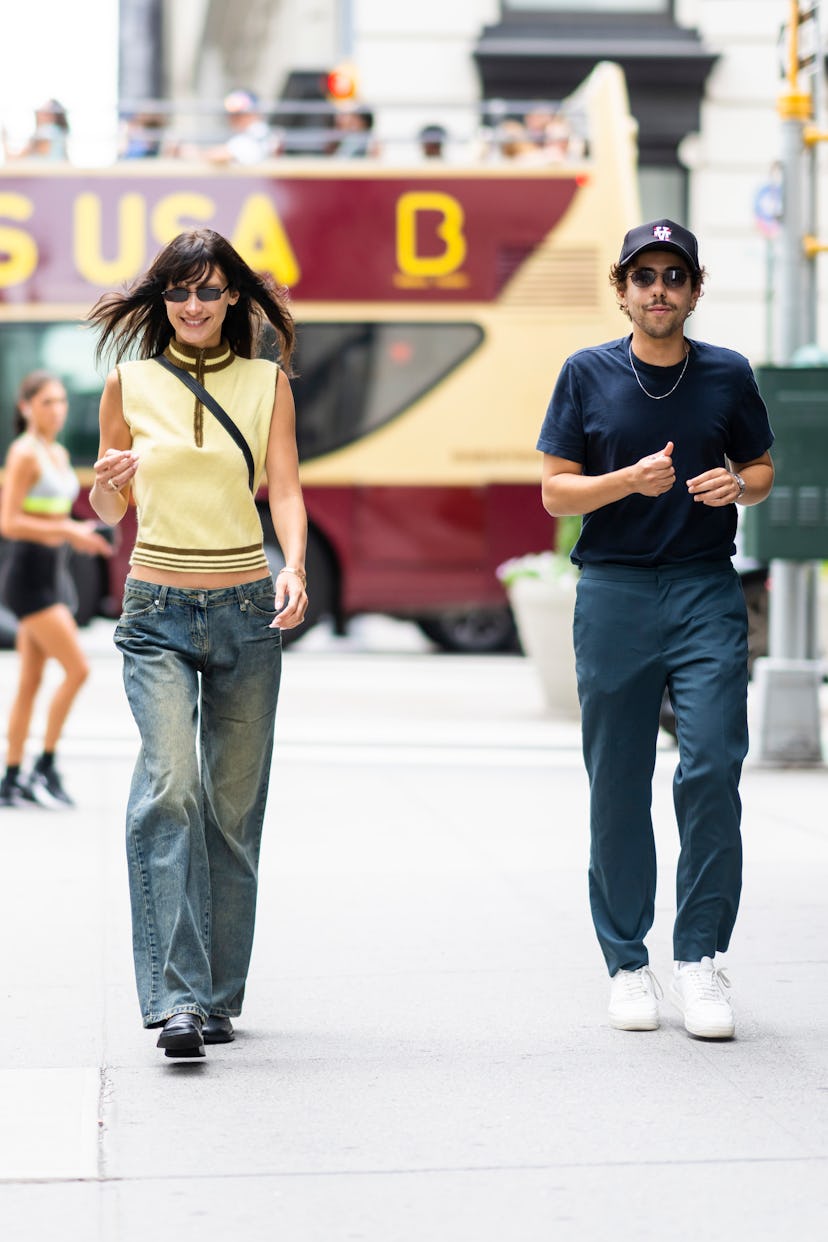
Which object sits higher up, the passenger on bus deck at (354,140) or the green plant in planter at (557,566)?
the passenger on bus deck at (354,140)

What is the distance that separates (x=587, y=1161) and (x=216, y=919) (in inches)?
A: 47.4

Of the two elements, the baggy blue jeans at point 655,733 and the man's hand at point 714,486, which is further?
the baggy blue jeans at point 655,733

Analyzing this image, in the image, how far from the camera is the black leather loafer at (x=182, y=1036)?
4.49 meters

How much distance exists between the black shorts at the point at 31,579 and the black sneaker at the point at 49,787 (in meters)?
0.66

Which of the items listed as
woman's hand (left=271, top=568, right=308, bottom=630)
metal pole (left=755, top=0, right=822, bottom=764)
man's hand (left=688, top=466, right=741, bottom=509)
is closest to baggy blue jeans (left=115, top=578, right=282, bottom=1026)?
woman's hand (left=271, top=568, right=308, bottom=630)

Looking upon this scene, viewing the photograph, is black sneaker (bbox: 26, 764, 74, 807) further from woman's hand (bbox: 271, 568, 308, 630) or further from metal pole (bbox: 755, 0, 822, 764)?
woman's hand (bbox: 271, 568, 308, 630)

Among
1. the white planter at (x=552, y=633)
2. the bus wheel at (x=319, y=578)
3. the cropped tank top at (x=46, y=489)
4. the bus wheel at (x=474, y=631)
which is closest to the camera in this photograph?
the cropped tank top at (x=46, y=489)

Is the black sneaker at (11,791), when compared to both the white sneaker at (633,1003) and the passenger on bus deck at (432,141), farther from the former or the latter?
the passenger on bus deck at (432,141)

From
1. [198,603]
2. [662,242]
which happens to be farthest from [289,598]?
[662,242]

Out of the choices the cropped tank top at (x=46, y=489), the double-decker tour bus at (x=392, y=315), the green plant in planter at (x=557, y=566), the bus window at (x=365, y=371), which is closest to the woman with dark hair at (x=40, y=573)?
the cropped tank top at (x=46, y=489)

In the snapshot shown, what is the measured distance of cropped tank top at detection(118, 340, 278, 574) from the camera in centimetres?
466

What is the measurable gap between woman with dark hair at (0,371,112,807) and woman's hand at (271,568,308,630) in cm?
392

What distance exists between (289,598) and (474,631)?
44.5ft

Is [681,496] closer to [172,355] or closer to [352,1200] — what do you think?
[172,355]
